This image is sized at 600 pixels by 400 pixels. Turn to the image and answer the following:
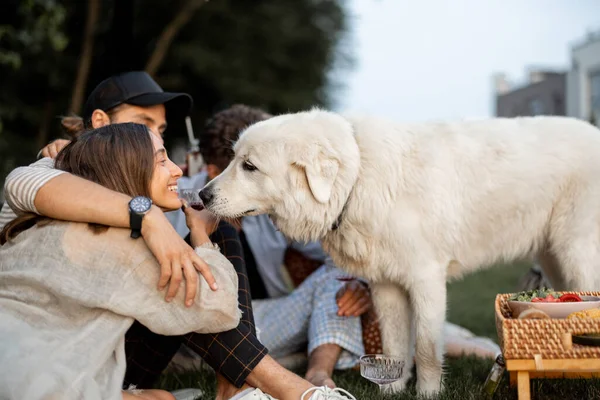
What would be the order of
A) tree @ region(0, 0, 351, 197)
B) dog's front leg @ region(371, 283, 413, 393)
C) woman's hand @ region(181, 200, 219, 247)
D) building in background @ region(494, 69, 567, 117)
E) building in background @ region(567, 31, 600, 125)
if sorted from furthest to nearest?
building in background @ region(494, 69, 567, 117) < building in background @ region(567, 31, 600, 125) < tree @ region(0, 0, 351, 197) < dog's front leg @ region(371, 283, 413, 393) < woman's hand @ region(181, 200, 219, 247)

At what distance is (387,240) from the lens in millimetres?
3109

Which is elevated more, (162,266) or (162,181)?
(162,181)

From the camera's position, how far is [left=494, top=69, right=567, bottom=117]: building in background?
107 feet

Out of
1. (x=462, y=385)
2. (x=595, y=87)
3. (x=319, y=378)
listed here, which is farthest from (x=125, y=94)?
(x=595, y=87)

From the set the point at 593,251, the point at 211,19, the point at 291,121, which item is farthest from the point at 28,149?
the point at 593,251

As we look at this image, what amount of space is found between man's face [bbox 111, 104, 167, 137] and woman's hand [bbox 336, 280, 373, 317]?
135 cm

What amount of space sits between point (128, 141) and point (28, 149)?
1029 centimetres

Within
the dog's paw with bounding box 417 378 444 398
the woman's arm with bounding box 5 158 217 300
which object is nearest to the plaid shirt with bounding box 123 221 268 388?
A: the woman's arm with bounding box 5 158 217 300

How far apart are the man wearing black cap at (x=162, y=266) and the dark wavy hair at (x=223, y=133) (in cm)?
74

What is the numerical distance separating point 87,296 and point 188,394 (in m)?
1.10

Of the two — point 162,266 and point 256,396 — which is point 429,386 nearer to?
point 256,396

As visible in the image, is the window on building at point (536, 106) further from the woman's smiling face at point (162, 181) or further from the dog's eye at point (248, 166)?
the woman's smiling face at point (162, 181)

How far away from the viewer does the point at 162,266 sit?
220 cm

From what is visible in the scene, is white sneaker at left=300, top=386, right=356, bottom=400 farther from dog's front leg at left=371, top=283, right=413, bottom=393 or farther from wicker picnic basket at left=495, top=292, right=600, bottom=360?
dog's front leg at left=371, top=283, right=413, bottom=393
